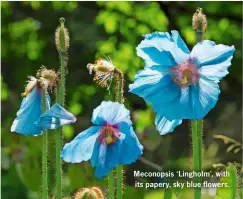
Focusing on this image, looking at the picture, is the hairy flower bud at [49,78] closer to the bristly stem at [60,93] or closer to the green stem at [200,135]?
the bristly stem at [60,93]

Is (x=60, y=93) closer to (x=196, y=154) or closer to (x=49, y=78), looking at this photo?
(x=49, y=78)

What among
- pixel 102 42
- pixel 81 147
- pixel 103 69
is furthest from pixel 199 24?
pixel 102 42

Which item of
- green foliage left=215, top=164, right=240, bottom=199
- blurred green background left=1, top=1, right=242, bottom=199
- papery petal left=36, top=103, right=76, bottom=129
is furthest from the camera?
blurred green background left=1, top=1, right=242, bottom=199

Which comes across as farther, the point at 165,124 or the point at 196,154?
the point at 165,124

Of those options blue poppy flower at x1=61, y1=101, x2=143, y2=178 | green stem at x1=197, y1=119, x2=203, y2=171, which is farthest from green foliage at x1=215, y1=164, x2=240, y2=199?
blue poppy flower at x1=61, y1=101, x2=143, y2=178

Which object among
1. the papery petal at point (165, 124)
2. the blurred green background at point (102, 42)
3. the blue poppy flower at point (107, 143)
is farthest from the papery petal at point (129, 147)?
the blurred green background at point (102, 42)

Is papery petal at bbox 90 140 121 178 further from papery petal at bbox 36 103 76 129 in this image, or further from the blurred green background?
the blurred green background

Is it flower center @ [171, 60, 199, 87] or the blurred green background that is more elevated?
the blurred green background
